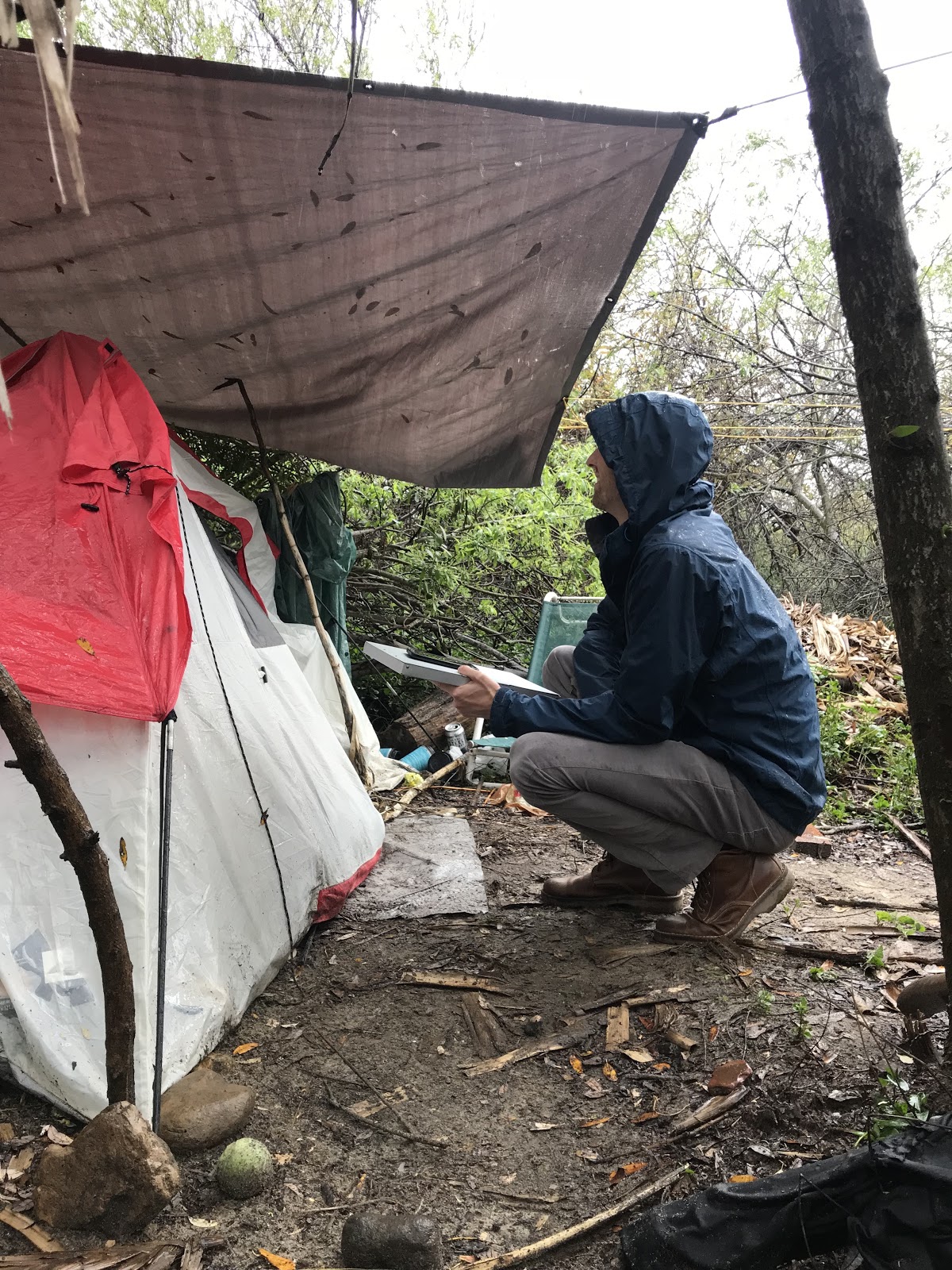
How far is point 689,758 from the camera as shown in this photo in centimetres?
264

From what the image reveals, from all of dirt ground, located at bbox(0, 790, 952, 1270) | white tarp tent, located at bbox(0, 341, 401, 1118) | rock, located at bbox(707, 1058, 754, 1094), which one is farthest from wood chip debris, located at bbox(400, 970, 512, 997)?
rock, located at bbox(707, 1058, 754, 1094)

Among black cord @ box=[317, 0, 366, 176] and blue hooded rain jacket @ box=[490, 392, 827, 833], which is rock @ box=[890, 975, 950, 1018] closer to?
blue hooded rain jacket @ box=[490, 392, 827, 833]

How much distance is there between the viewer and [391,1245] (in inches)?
62.4

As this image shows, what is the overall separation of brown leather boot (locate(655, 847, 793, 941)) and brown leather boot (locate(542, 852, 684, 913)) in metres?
0.21

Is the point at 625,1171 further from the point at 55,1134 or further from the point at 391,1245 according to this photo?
the point at 55,1134

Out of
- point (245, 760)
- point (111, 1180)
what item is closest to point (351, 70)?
point (245, 760)

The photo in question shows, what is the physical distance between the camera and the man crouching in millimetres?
2547

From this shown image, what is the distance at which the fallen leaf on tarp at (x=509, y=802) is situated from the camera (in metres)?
4.67

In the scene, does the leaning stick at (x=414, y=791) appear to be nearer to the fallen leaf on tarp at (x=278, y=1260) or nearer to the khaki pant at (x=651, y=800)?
the khaki pant at (x=651, y=800)

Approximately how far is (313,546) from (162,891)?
2.87m

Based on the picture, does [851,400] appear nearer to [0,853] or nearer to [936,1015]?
[936,1015]

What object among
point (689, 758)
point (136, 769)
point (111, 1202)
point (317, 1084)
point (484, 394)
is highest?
point (484, 394)

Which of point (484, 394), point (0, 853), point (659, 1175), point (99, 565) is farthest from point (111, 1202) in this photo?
point (484, 394)

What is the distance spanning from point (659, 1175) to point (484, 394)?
293 centimetres
